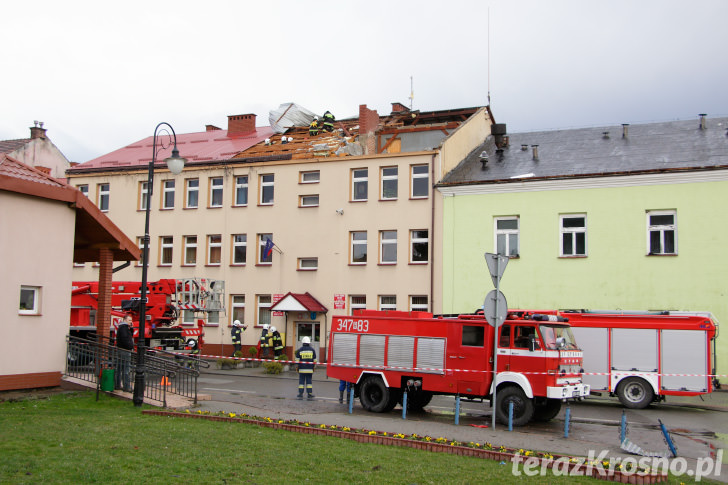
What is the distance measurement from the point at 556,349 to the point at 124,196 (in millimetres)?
29646

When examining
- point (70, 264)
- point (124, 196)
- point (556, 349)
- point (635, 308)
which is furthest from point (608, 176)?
point (124, 196)

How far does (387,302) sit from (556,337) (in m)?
17.4

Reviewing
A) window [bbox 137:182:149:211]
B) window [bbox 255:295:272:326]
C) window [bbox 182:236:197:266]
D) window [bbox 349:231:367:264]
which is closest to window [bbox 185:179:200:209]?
window [bbox 182:236:197:266]

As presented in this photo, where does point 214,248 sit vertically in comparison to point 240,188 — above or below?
below

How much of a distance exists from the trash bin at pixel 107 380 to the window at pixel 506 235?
18269 millimetres

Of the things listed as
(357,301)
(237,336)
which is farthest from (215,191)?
(357,301)

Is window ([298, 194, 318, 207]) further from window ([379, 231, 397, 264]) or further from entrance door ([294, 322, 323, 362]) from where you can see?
entrance door ([294, 322, 323, 362])

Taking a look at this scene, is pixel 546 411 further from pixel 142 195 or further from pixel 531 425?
pixel 142 195

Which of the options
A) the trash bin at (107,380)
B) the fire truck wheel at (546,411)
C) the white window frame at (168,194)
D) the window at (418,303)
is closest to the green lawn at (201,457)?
the trash bin at (107,380)

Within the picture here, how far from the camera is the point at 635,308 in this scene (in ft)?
92.5

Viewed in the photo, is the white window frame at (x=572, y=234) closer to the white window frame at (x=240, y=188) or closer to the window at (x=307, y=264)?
the window at (x=307, y=264)

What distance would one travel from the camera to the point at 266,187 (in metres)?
36.6

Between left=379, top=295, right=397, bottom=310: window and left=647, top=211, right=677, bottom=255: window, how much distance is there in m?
11.1

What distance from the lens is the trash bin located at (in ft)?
55.5
